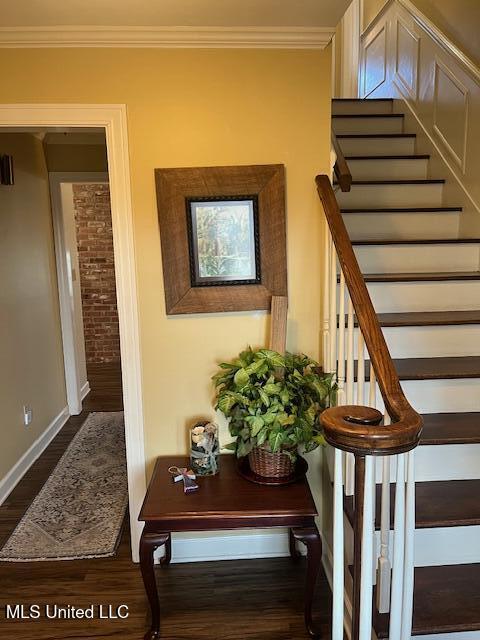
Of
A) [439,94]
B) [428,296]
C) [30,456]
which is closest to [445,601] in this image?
[428,296]

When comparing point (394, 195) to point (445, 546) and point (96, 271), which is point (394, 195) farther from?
point (96, 271)

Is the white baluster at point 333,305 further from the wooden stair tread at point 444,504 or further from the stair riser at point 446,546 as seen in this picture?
the stair riser at point 446,546

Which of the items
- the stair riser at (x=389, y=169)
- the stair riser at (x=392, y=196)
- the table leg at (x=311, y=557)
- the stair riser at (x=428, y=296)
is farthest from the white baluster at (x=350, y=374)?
the stair riser at (x=389, y=169)

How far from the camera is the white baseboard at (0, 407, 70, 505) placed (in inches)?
119

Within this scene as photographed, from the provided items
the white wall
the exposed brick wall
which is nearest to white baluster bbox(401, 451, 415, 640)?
the white wall

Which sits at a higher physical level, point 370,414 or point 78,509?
point 370,414

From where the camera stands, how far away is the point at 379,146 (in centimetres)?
359

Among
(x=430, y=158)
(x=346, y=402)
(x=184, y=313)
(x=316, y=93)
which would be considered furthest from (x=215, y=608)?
(x=430, y=158)

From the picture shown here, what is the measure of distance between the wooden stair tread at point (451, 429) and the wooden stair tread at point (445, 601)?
18.3 inches

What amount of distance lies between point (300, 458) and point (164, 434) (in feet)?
2.09

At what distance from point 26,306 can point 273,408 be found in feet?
7.35

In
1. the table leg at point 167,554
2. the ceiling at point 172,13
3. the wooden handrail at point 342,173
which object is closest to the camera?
the ceiling at point 172,13

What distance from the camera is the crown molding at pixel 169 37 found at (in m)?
1.99

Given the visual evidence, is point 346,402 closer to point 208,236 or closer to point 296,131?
point 208,236
